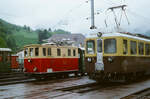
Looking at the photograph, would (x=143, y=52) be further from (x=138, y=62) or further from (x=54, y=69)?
(x=54, y=69)

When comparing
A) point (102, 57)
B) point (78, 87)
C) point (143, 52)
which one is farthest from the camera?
point (143, 52)

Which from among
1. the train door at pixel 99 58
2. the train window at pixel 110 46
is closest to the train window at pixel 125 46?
the train window at pixel 110 46

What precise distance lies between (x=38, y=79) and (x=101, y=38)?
7.10 meters

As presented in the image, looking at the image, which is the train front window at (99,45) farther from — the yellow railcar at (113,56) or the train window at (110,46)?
the train window at (110,46)

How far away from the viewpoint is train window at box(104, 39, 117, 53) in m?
12.9

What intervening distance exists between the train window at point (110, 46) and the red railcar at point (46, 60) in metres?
5.28

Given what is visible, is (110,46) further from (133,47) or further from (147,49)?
(147,49)

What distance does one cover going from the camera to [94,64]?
13.6m

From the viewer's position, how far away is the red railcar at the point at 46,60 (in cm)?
1631

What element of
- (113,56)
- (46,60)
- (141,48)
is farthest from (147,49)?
(46,60)

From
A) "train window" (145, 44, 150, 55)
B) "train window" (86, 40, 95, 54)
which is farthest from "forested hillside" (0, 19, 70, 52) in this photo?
"train window" (86, 40, 95, 54)

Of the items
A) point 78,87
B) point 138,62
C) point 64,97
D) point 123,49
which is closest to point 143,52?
point 138,62

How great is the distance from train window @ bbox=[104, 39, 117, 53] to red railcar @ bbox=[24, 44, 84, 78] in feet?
17.3

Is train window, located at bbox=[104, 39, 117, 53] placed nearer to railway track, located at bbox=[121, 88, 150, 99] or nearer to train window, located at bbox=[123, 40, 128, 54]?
train window, located at bbox=[123, 40, 128, 54]
